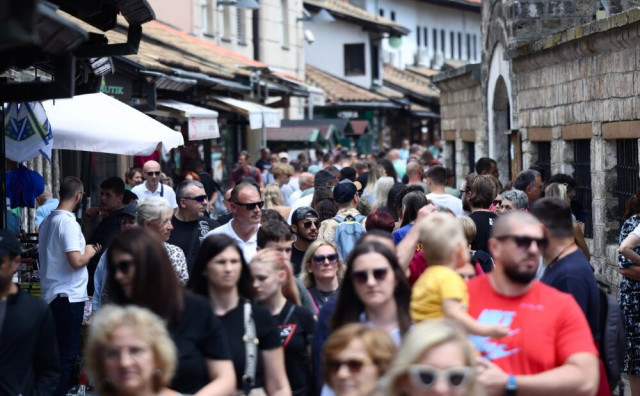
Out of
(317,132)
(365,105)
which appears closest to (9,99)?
(317,132)

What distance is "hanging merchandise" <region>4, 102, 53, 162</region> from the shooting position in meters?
9.95

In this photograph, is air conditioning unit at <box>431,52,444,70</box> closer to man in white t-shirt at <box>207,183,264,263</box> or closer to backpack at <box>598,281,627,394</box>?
man in white t-shirt at <box>207,183,264,263</box>

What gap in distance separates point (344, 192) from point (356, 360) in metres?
6.34

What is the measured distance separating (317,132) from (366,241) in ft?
81.3

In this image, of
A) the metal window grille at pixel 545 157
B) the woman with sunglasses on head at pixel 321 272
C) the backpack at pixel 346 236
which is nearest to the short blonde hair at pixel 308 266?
the woman with sunglasses on head at pixel 321 272

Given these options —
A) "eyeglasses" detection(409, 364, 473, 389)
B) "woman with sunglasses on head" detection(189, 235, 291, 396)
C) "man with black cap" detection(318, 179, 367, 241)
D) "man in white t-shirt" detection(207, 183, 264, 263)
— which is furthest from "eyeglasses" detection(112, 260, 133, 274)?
"man with black cap" detection(318, 179, 367, 241)

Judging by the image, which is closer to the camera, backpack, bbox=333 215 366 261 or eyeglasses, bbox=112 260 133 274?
eyeglasses, bbox=112 260 133 274

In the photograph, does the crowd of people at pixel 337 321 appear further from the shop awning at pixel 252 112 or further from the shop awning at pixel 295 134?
the shop awning at pixel 295 134

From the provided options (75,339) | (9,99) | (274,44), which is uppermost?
(274,44)

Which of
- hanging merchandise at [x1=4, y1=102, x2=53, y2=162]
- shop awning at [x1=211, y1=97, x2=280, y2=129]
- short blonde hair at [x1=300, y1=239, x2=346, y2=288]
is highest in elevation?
shop awning at [x1=211, y1=97, x2=280, y2=129]

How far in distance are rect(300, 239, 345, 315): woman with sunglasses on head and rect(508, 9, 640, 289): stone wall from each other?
617 cm

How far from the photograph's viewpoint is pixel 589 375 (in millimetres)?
5516

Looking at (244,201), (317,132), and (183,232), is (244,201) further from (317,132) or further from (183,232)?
(317,132)

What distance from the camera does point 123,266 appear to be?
591cm
